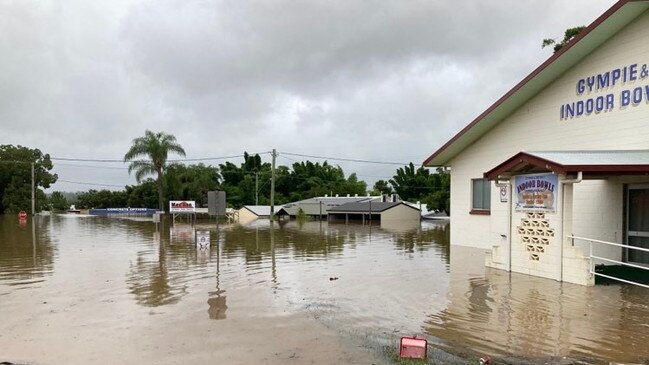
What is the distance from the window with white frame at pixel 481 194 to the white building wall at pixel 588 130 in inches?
22.3

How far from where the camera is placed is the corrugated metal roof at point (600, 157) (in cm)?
1109

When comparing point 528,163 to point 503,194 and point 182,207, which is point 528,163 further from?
point 182,207

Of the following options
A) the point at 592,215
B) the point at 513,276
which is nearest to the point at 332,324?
the point at 513,276

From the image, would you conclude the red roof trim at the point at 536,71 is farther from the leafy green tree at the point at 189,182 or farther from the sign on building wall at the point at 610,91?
the leafy green tree at the point at 189,182

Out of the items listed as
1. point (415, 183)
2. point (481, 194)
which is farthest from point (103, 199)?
point (481, 194)

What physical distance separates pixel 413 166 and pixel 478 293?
56.0 metres

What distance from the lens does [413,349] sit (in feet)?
20.0

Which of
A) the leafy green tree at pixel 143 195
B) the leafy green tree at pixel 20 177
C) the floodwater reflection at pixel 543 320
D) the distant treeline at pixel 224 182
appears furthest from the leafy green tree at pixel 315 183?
the floodwater reflection at pixel 543 320

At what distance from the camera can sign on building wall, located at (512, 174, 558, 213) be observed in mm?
11727

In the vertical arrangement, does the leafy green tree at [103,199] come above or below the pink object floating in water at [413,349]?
below

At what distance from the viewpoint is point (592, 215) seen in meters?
13.8

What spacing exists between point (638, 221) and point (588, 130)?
2764 mm

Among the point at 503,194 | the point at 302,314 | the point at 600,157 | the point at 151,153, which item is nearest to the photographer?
the point at 302,314

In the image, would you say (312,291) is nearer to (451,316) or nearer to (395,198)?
(451,316)
